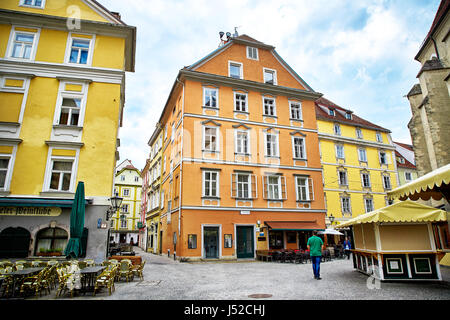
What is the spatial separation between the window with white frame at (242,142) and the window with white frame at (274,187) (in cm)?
282

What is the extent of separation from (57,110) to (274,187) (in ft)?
53.7

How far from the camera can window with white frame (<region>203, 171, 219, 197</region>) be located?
828 inches

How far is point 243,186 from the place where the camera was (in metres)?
22.2

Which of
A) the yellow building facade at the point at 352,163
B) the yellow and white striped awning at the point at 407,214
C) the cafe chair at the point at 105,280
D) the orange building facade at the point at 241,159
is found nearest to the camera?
the cafe chair at the point at 105,280

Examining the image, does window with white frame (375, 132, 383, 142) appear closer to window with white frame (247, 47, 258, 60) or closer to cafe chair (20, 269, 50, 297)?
window with white frame (247, 47, 258, 60)

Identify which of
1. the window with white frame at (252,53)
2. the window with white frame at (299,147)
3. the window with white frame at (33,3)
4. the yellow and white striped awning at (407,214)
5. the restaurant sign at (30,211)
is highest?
the window with white frame at (252,53)

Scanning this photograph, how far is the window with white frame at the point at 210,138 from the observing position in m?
21.9

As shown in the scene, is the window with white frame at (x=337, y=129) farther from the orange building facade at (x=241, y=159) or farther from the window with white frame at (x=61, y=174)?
the window with white frame at (x=61, y=174)

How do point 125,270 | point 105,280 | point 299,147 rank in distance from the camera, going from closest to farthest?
point 105,280
point 125,270
point 299,147

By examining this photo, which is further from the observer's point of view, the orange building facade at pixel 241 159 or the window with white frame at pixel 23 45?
the orange building facade at pixel 241 159

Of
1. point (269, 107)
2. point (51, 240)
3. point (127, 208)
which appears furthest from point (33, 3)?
point (127, 208)

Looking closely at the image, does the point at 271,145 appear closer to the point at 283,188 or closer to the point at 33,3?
the point at 283,188

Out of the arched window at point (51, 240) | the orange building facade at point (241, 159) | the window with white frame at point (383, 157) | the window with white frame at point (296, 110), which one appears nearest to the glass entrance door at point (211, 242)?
the orange building facade at point (241, 159)

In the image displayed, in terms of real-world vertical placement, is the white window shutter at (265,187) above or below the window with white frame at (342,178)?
below
